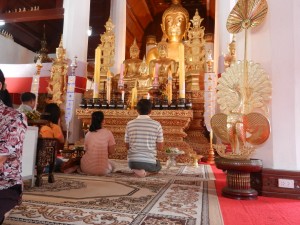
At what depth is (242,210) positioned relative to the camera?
1980 millimetres

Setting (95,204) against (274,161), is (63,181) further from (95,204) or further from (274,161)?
(274,161)

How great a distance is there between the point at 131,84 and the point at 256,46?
14.6 ft

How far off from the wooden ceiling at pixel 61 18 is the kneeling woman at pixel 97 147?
6.02m

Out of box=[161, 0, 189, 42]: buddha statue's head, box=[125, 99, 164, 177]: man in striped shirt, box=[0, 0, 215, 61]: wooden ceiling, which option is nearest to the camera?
box=[125, 99, 164, 177]: man in striped shirt

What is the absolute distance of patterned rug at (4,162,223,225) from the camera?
1631 millimetres

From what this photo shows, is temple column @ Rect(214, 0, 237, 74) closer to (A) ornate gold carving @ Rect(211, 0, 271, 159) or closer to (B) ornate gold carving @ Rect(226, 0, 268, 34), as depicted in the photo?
(B) ornate gold carving @ Rect(226, 0, 268, 34)

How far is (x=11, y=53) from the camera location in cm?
905

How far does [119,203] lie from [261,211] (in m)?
1.07

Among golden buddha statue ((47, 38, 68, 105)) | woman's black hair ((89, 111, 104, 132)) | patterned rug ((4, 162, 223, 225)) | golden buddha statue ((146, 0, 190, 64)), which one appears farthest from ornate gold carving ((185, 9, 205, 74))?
patterned rug ((4, 162, 223, 225))

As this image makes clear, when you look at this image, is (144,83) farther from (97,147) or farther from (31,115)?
(31,115)

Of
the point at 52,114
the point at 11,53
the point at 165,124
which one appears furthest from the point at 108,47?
the point at 52,114

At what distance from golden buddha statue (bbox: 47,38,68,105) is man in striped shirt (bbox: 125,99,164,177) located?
372 centimetres

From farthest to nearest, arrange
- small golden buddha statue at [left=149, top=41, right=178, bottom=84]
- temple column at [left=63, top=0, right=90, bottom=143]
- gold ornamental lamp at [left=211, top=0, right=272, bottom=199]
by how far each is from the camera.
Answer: small golden buddha statue at [left=149, top=41, right=178, bottom=84] < temple column at [left=63, top=0, right=90, bottom=143] < gold ornamental lamp at [left=211, top=0, right=272, bottom=199]

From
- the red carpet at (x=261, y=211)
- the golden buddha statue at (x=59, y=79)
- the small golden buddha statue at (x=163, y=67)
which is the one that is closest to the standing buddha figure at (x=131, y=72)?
the small golden buddha statue at (x=163, y=67)
